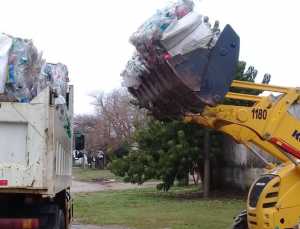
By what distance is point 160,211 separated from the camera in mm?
19078

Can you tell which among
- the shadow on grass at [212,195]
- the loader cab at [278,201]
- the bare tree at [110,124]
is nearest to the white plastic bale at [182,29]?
the loader cab at [278,201]

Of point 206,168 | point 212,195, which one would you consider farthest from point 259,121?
point 212,195

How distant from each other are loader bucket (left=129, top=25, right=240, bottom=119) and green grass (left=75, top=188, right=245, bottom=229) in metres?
7.21

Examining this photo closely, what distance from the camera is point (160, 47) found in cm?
823

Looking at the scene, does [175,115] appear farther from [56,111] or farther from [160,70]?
[56,111]

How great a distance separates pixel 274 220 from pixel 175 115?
2.05 m

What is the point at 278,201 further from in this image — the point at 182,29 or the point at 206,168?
the point at 206,168

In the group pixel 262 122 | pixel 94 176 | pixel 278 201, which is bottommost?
pixel 278 201

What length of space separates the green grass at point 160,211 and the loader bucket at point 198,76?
7206mm

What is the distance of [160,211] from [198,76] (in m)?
11.2

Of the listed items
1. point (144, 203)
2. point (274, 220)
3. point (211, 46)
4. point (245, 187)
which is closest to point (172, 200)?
point (144, 203)

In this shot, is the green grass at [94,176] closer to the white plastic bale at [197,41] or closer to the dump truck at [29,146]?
the white plastic bale at [197,41]

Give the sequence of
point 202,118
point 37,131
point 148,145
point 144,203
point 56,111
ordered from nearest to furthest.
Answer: point 37,131 → point 56,111 → point 202,118 → point 144,203 → point 148,145

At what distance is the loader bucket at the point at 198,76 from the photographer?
8.27m
